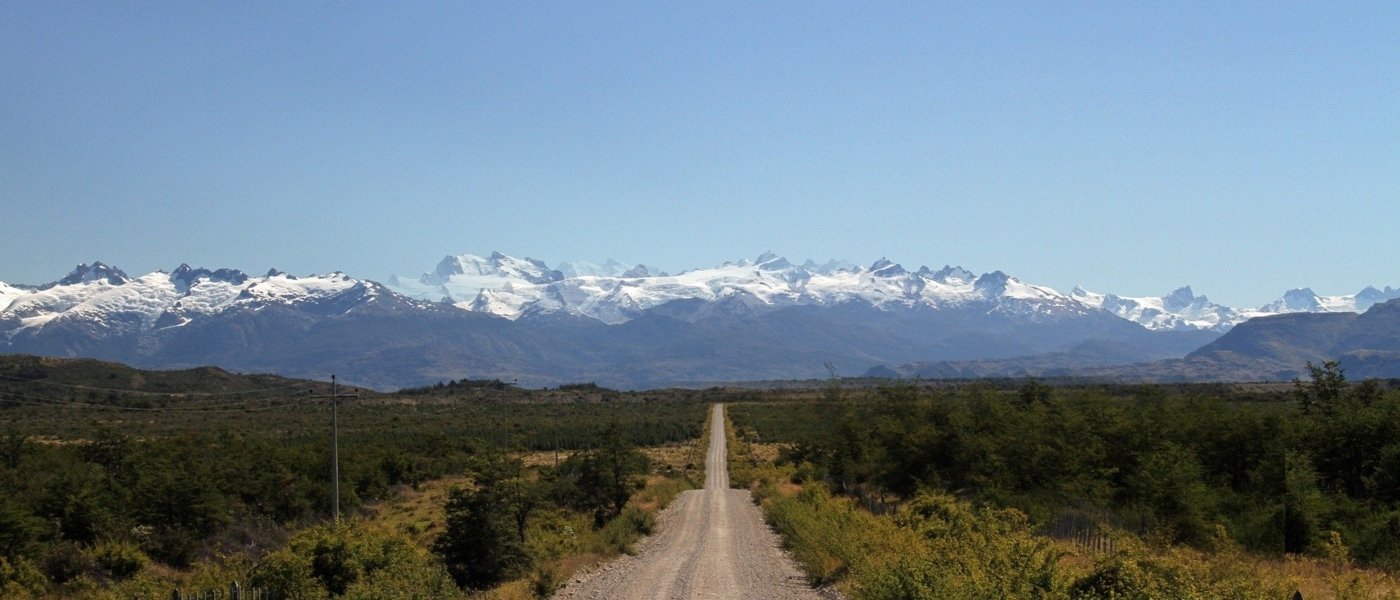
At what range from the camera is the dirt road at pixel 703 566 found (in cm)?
3047

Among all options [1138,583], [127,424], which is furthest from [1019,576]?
[127,424]

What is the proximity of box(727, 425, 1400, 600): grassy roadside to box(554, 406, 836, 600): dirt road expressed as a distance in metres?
1.39

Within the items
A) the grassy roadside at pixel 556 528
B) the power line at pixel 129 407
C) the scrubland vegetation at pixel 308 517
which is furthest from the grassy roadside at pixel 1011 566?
the power line at pixel 129 407

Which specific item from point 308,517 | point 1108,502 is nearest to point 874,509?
point 1108,502

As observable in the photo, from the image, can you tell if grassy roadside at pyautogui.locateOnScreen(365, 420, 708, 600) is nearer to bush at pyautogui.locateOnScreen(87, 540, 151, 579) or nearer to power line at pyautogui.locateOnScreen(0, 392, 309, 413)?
bush at pyautogui.locateOnScreen(87, 540, 151, 579)

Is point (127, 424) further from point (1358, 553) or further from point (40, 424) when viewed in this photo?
point (1358, 553)

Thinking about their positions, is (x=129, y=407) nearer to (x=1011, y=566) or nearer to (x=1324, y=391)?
(x=1324, y=391)

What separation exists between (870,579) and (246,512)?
38.4 m

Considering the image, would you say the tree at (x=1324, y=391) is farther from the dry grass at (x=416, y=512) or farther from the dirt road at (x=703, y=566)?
the dry grass at (x=416, y=512)

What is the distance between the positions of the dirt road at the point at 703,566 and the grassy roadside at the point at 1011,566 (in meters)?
1.39

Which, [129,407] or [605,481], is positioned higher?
[129,407]

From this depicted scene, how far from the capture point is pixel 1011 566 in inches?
887

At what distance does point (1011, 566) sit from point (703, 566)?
51.5ft

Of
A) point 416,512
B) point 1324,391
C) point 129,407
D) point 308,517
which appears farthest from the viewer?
point 129,407
